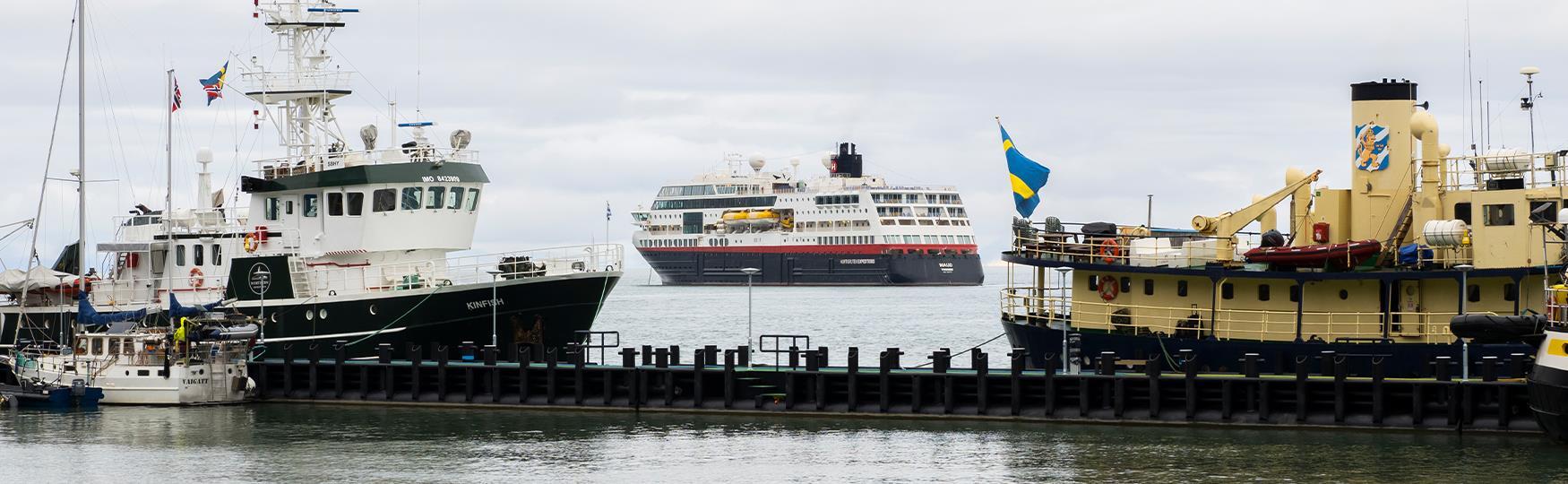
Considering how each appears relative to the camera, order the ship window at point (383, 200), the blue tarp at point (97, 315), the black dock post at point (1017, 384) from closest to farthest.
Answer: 1. the black dock post at point (1017, 384)
2. the blue tarp at point (97, 315)
3. the ship window at point (383, 200)

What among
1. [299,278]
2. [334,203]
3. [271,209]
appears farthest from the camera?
[271,209]

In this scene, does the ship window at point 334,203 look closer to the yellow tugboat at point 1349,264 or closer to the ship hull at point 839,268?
the yellow tugboat at point 1349,264

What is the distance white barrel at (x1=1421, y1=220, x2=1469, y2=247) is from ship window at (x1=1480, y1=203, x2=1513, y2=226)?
52 cm

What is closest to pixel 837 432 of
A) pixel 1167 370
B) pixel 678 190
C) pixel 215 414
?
pixel 1167 370

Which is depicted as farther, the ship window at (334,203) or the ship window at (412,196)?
the ship window at (334,203)

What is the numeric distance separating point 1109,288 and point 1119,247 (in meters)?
0.84

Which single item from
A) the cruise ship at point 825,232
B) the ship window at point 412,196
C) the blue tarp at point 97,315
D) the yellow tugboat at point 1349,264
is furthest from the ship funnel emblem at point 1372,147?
the cruise ship at point 825,232

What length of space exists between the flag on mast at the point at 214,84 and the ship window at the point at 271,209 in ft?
10.3

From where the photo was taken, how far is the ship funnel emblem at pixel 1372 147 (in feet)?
113

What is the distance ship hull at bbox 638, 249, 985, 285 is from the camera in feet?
489

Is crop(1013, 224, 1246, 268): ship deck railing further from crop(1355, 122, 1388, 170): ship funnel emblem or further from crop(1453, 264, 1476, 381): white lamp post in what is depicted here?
crop(1453, 264, 1476, 381): white lamp post

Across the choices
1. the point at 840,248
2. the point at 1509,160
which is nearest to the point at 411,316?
the point at 1509,160

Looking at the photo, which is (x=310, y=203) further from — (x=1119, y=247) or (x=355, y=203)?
(x=1119, y=247)

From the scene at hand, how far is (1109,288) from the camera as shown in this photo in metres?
36.4
